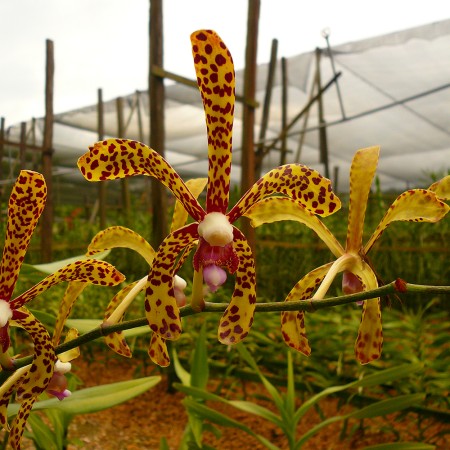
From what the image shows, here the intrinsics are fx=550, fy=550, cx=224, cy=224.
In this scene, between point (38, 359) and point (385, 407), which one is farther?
point (385, 407)

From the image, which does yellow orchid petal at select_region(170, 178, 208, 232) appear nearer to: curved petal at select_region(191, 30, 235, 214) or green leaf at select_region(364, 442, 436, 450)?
curved petal at select_region(191, 30, 235, 214)

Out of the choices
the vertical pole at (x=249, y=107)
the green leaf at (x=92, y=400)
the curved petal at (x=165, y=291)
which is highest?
the vertical pole at (x=249, y=107)

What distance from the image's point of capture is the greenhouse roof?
2875 millimetres

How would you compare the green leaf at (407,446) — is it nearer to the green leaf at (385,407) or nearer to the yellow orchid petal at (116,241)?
the green leaf at (385,407)

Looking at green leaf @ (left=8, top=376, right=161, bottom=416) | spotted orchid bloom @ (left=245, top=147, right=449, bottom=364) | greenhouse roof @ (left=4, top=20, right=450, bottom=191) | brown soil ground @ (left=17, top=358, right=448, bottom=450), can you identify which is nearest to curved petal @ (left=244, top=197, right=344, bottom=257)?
spotted orchid bloom @ (left=245, top=147, right=449, bottom=364)

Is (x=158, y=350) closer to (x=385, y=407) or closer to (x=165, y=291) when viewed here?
(x=165, y=291)

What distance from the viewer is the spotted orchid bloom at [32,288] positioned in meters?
0.29

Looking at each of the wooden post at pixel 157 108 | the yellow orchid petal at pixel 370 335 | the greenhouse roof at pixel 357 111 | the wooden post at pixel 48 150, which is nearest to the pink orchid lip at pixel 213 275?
the yellow orchid petal at pixel 370 335

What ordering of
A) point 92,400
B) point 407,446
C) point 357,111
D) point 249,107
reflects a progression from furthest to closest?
1. point 357,111
2. point 249,107
3. point 407,446
4. point 92,400

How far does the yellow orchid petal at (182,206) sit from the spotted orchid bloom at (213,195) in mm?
50

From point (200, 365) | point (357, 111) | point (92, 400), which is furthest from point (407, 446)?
point (357, 111)

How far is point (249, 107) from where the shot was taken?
4.11 feet

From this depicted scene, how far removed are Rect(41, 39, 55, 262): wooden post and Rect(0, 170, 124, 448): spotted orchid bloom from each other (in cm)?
136

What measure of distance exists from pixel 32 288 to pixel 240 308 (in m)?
0.12
